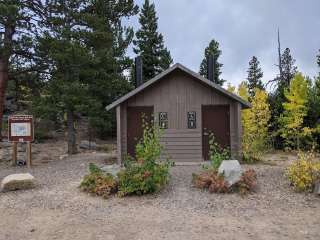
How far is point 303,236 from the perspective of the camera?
19.5ft

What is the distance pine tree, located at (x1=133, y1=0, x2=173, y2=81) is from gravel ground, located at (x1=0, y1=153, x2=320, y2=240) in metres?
19.9

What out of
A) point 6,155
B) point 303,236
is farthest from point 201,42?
point 303,236

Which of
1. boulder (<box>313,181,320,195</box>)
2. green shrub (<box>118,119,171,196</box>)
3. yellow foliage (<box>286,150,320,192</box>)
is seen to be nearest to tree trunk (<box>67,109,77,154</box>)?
green shrub (<box>118,119,171,196</box>)

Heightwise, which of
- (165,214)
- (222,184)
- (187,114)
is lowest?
(165,214)

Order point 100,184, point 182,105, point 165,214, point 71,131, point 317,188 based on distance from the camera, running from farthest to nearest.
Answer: point 71,131 < point 182,105 < point 100,184 < point 317,188 < point 165,214

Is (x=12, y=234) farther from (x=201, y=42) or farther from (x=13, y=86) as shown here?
(x=201, y=42)

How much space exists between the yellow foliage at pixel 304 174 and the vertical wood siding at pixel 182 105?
206 inches

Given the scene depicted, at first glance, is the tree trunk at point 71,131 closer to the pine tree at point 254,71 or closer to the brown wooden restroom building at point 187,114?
the brown wooden restroom building at point 187,114

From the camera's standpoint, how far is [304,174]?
896 centimetres

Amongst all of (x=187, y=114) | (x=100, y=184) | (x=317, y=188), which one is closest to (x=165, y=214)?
(x=100, y=184)

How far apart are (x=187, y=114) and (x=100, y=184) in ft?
20.8

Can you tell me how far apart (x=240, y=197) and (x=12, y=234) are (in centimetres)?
470

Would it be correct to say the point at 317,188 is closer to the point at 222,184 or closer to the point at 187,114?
the point at 222,184

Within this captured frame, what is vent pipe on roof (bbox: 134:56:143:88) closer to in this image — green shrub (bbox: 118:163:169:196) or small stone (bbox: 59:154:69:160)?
small stone (bbox: 59:154:69:160)
